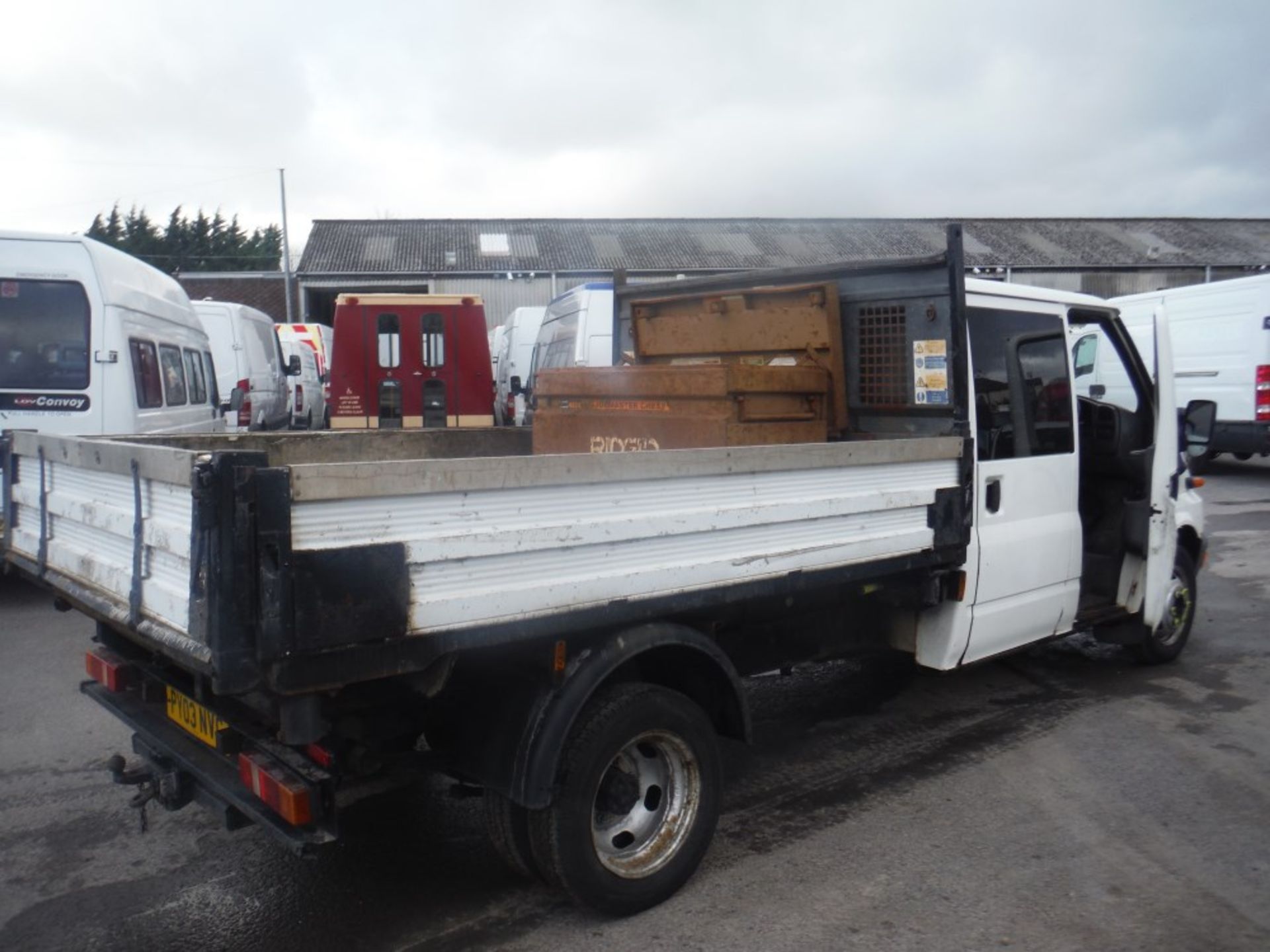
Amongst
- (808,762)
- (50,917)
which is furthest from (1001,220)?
(50,917)

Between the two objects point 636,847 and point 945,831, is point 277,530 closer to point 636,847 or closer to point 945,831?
point 636,847

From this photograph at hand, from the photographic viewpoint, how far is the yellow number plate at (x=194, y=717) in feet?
10.7

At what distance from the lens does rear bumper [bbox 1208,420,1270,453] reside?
45.3 feet

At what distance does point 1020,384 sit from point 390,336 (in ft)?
31.3

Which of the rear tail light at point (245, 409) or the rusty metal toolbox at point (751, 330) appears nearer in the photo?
the rusty metal toolbox at point (751, 330)

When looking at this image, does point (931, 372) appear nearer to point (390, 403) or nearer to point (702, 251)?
point (390, 403)

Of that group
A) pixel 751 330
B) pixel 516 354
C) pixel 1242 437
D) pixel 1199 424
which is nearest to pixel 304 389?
pixel 516 354

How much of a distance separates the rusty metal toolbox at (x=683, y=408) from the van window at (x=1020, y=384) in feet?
2.35

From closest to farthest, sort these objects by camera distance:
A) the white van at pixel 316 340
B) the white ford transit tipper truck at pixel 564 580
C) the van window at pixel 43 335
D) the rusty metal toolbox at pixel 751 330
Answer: the white ford transit tipper truck at pixel 564 580 → the rusty metal toolbox at pixel 751 330 → the van window at pixel 43 335 → the white van at pixel 316 340

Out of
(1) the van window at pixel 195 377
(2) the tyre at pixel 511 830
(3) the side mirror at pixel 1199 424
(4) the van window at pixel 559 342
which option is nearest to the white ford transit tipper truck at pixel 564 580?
(2) the tyre at pixel 511 830

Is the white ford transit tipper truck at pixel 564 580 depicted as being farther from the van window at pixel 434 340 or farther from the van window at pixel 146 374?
the van window at pixel 434 340

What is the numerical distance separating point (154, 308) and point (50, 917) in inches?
274

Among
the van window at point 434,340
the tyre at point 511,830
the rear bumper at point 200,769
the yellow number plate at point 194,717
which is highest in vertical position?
the van window at point 434,340

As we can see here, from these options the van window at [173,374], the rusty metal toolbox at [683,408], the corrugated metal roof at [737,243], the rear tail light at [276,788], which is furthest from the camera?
the corrugated metal roof at [737,243]
